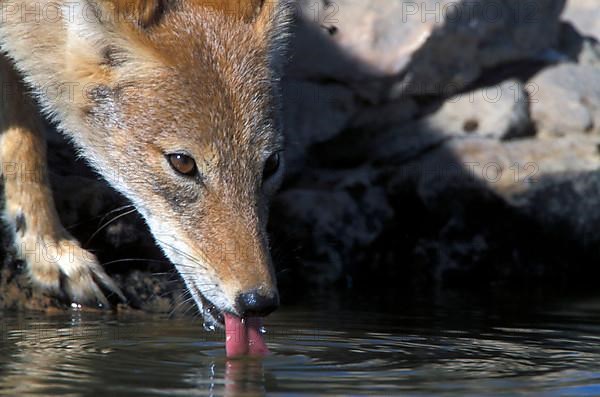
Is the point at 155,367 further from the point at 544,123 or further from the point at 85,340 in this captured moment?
the point at 544,123

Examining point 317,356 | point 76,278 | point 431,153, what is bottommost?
point 317,356

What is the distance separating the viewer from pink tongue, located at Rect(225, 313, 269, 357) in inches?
219

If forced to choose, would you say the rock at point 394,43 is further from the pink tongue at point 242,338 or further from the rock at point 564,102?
the pink tongue at point 242,338

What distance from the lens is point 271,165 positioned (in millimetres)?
6145

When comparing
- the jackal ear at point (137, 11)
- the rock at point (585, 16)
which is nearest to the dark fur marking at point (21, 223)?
the jackal ear at point (137, 11)

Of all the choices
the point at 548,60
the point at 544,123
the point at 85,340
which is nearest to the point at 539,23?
the point at 548,60

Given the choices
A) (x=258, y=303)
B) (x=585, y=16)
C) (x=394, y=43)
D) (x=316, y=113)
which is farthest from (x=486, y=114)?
(x=258, y=303)

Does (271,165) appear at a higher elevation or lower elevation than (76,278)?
higher

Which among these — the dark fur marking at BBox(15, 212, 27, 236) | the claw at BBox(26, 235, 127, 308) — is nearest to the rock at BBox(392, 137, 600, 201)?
the claw at BBox(26, 235, 127, 308)

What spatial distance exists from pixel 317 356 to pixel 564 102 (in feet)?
15.9

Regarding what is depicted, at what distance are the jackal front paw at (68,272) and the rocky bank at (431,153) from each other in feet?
3.32

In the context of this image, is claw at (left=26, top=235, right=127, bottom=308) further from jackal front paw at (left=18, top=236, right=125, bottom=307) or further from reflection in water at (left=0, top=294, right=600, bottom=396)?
reflection in water at (left=0, top=294, right=600, bottom=396)

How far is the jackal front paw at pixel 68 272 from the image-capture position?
7215 mm

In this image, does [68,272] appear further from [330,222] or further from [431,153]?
[431,153]
